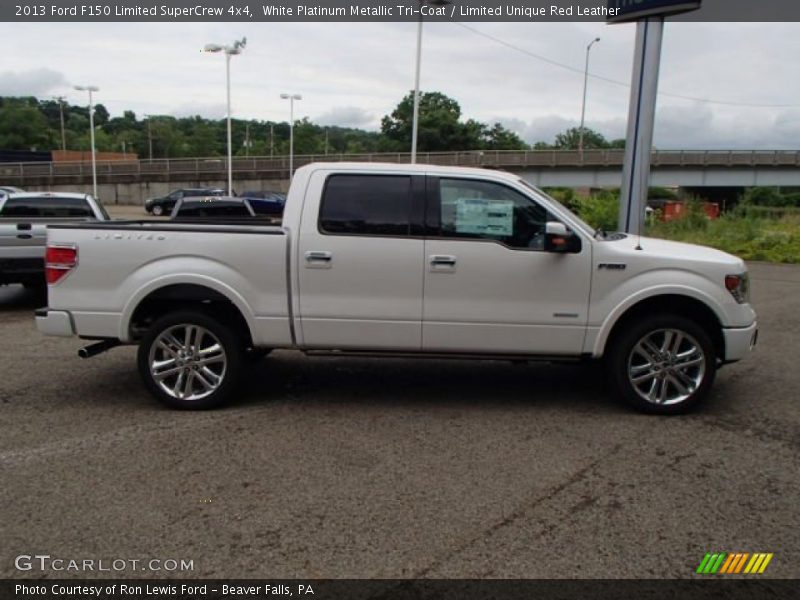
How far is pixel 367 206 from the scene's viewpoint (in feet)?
17.2

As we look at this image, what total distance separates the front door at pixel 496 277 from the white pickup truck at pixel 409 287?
0.01 metres

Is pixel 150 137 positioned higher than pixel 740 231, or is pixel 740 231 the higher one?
pixel 150 137

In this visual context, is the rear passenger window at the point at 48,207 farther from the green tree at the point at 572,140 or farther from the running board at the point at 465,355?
the green tree at the point at 572,140

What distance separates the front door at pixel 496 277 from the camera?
16.8 ft

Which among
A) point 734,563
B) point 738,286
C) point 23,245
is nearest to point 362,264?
point 738,286

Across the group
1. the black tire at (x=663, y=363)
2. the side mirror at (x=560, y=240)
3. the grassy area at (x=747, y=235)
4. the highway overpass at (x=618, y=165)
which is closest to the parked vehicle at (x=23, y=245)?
the side mirror at (x=560, y=240)

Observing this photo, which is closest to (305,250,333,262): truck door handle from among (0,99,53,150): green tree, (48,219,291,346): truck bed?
(48,219,291,346): truck bed

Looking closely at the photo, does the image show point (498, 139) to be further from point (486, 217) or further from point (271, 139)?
point (486, 217)

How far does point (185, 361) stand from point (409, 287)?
1914 millimetres

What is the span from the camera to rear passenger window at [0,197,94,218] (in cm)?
1047

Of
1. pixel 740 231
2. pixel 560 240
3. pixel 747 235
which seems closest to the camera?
pixel 560 240

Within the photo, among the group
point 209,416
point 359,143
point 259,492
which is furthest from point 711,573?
point 359,143

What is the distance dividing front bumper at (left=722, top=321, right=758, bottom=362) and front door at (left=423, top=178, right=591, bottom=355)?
1172 millimetres

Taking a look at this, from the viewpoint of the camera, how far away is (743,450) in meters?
4.56
